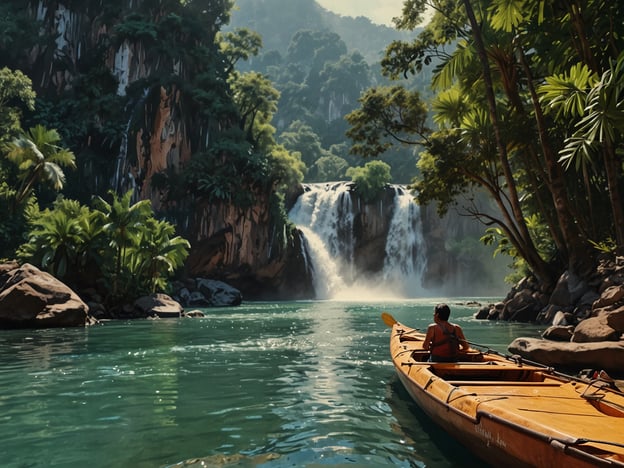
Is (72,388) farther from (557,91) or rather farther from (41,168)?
(41,168)

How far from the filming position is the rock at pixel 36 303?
56.4 feet

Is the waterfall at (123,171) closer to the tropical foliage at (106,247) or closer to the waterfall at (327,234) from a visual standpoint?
the tropical foliage at (106,247)

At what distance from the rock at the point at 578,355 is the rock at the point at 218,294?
26120mm

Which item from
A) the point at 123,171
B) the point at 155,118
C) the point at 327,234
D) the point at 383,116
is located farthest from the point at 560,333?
the point at 327,234

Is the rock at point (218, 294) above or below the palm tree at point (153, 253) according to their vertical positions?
below

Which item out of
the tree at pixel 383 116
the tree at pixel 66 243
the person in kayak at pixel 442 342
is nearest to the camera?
the person in kayak at pixel 442 342

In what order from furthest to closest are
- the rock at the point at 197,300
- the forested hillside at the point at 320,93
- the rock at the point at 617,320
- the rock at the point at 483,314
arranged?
the forested hillside at the point at 320,93 < the rock at the point at 197,300 < the rock at the point at 483,314 < the rock at the point at 617,320

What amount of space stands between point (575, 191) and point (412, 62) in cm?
802

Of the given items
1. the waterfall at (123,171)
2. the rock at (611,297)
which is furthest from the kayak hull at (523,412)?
the waterfall at (123,171)

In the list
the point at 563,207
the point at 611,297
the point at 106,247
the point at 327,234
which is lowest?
the point at 611,297

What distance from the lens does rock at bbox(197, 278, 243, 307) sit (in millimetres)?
33781

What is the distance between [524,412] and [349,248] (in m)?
41.9

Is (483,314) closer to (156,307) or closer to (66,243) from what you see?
(156,307)

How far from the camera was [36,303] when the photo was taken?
57.3ft
